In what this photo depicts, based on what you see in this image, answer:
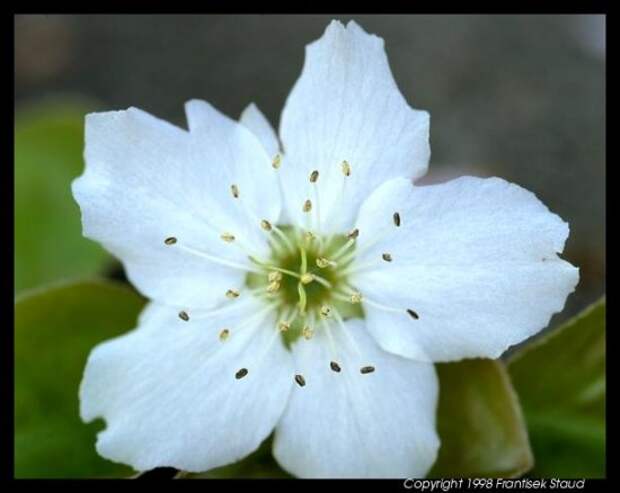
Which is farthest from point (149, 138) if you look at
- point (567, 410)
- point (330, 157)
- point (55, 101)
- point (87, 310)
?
point (55, 101)

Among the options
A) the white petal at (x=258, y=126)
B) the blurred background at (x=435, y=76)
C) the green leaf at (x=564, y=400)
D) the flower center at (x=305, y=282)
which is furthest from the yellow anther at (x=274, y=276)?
the blurred background at (x=435, y=76)

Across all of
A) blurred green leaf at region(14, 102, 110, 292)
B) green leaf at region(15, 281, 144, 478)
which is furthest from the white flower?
blurred green leaf at region(14, 102, 110, 292)

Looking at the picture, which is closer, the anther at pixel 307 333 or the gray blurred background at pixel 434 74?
the anther at pixel 307 333

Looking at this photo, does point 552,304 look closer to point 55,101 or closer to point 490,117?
point 490,117

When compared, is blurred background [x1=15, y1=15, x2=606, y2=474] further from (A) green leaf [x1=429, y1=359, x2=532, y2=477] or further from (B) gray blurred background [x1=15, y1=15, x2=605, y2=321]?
(A) green leaf [x1=429, y1=359, x2=532, y2=477]

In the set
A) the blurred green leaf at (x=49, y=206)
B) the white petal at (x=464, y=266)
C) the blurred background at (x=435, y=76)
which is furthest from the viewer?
the blurred background at (x=435, y=76)

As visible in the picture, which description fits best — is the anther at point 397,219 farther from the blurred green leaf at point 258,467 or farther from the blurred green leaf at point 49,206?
the blurred green leaf at point 49,206
